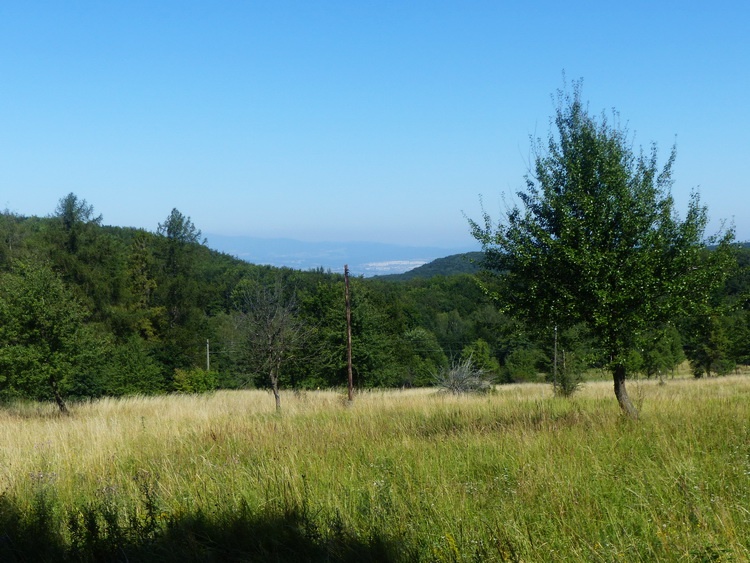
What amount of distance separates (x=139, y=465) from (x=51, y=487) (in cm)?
128

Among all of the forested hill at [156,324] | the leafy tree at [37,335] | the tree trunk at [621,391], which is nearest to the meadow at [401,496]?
the tree trunk at [621,391]

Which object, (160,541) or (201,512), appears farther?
(201,512)

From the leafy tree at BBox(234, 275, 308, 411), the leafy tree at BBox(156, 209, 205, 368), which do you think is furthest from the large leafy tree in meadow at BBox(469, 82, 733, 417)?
the leafy tree at BBox(156, 209, 205, 368)

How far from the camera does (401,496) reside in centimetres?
489

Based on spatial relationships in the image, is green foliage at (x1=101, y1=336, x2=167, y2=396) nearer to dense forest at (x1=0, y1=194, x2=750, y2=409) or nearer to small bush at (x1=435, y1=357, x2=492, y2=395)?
dense forest at (x1=0, y1=194, x2=750, y2=409)

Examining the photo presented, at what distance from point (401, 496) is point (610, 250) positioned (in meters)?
5.62

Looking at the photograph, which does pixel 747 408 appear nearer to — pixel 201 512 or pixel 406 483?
pixel 406 483

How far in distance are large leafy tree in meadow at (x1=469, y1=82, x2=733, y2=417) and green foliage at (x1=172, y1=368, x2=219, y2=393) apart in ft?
112

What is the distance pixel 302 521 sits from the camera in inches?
171

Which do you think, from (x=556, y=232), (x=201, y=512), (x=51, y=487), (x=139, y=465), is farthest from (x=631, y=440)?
(x=51, y=487)

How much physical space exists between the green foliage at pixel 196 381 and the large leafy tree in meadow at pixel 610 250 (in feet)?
112

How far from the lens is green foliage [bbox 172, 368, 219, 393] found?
40.6 metres

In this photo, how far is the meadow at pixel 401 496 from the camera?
3.70 m

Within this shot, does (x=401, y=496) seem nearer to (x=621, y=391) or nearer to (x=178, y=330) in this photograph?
(x=621, y=391)
